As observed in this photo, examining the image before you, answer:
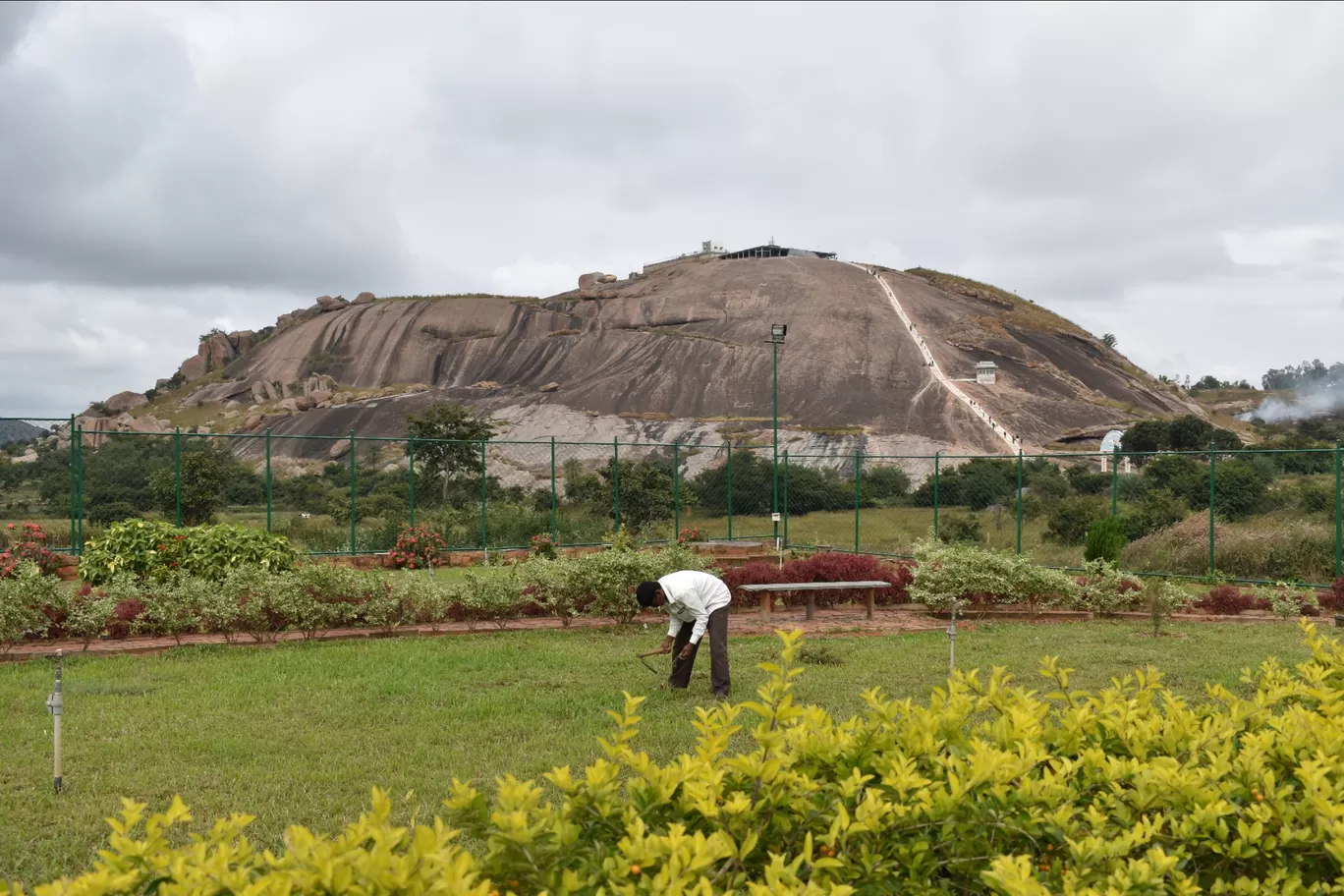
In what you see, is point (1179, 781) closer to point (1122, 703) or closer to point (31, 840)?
point (1122, 703)

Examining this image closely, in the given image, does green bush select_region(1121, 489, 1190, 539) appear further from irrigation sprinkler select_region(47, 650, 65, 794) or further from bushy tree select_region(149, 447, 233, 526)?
irrigation sprinkler select_region(47, 650, 65, 794)

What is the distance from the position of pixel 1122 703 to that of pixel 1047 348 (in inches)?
2873

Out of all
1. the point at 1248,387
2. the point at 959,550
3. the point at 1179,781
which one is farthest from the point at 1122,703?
the point at 1248,387

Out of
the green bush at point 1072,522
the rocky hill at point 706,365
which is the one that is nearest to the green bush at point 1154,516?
the green bush at point 1072,522

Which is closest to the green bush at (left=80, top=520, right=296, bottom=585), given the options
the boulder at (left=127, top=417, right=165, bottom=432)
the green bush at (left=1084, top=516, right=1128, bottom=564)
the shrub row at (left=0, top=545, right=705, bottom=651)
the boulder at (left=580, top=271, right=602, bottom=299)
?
the shrub row at (left=0, top=545, right=705, bottom=651)

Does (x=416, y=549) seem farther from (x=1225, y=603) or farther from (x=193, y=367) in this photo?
(x=193, y=367)

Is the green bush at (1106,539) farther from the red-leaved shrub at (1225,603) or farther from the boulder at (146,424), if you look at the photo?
the boulder at (146,424)

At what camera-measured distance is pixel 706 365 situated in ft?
217

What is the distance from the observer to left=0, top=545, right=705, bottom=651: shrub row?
10.9m

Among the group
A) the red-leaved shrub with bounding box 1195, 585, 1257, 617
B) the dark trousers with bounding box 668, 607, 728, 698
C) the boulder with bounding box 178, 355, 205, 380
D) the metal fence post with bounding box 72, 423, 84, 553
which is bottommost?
the red-leaved shrub with bounding box 1195, 585, 1257, 617

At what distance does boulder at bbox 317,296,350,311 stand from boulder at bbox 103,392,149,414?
59.3 ft

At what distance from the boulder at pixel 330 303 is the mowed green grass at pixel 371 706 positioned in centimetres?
9243

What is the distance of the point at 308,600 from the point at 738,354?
2229 inches

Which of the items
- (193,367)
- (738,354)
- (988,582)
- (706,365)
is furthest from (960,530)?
(193,367)
